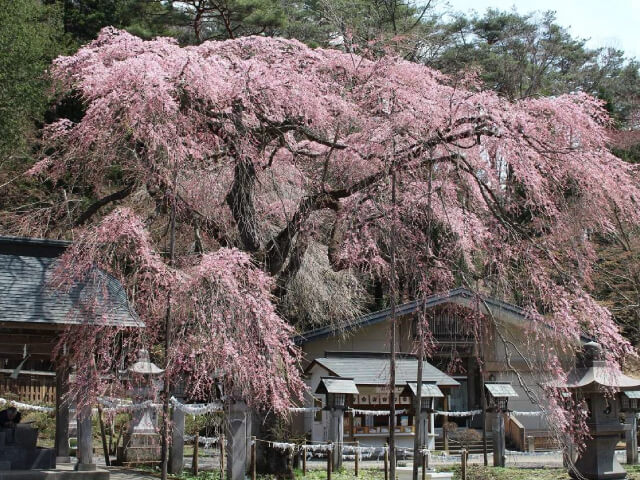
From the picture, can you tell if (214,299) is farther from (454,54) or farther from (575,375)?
(454,54)

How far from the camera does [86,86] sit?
1161cm

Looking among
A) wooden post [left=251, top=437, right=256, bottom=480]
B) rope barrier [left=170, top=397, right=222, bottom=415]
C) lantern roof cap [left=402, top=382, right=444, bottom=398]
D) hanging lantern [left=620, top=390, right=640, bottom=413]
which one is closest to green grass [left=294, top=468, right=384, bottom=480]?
wooden post [left=251, top=437, right=256, bottom=480]

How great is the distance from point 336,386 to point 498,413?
4155mm

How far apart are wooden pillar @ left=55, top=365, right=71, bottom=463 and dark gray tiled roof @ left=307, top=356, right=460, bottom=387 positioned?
7262mm

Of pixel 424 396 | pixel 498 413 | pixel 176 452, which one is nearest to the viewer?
pixel 176 452

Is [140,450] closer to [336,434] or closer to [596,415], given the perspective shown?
[336,434]

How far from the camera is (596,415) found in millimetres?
13742

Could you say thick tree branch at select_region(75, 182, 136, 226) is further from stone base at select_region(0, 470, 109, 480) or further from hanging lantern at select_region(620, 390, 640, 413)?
hanging lantern at select_region(620, 390, 640, 413)

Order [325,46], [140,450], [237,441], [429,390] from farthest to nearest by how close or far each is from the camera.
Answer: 1. [325,46]
2. [429,390]
3. [140,450]
4. [237,441]

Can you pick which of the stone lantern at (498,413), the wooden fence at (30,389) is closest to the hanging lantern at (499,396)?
the stone lantern at (498,413)

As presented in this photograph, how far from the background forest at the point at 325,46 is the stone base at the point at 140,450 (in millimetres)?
3960

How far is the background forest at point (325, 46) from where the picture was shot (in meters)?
16.8

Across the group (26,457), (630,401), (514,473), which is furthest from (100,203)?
(630,401)

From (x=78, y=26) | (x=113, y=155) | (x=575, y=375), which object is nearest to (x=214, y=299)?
(x=113, y=155)
